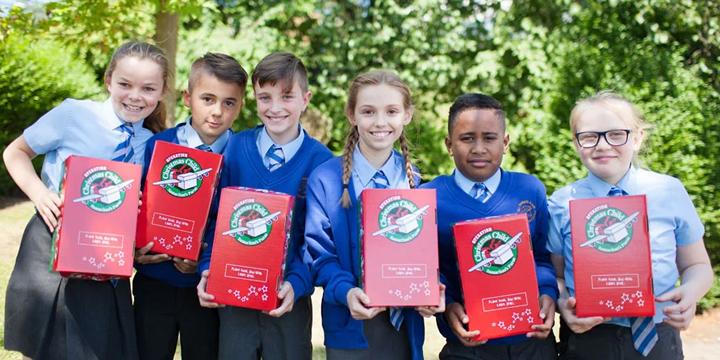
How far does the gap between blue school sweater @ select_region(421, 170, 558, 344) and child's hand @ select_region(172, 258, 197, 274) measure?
3.43 ft

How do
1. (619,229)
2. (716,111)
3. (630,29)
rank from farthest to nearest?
(630,29)
(716,111)
(619,229)

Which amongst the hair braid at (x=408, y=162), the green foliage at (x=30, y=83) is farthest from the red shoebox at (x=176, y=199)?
the green foliage at (x=30, y=83)

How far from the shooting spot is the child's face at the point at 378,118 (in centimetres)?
299

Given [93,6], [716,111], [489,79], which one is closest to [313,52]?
[489,79]

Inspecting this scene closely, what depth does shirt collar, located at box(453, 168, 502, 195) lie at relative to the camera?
3.00m

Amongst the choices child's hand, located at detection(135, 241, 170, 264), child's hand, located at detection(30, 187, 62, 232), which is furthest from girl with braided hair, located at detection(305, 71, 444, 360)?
child's hand, located at detection(30, 187, 62, 232)

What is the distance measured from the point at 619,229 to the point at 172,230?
1785 millimetres

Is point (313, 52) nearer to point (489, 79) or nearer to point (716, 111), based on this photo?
point (489, 79)

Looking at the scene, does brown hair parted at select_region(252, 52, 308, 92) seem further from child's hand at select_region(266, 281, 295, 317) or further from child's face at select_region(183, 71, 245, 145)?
child's hand at select_region(266, 281, 295, 317)

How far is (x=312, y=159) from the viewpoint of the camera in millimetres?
3143

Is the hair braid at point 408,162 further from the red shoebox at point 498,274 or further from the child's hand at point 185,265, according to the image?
the child's hand at point 185,265

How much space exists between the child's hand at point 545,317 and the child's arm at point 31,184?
1.99 meters

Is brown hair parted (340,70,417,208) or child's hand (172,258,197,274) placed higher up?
brown hair parted (340,70,417,208)

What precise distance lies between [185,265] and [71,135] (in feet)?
2.62
